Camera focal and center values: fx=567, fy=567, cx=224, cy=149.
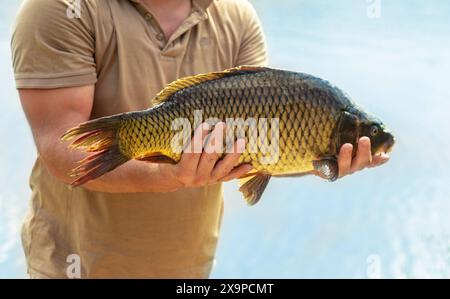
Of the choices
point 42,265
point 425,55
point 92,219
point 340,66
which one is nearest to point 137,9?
point 92,219

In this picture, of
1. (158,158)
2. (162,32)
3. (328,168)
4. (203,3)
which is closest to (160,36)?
(162,32)

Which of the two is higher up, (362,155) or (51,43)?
(51,43)

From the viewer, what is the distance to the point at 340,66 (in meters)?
2.31

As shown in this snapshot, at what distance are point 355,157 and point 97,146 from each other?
16.6 inches

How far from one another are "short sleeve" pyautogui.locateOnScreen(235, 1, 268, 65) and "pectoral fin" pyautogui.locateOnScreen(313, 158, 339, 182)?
0.31 metres

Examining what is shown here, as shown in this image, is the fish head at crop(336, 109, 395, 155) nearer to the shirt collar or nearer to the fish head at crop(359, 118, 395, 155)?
the fish head at crop(359, 118, 395, 155)

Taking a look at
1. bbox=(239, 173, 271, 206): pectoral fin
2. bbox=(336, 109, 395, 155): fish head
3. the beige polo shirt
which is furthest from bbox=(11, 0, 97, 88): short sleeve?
bbox=(336, 109, 395, 155): fish head

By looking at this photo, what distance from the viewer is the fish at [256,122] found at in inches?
34.8

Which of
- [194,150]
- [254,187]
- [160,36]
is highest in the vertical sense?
[160,36]

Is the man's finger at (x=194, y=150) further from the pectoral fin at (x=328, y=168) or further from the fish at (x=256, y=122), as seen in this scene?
the pectoral fin at (x=328, y=168)

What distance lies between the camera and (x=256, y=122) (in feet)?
3.00

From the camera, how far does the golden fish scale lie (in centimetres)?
89

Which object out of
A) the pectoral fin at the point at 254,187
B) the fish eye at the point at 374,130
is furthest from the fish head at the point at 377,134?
the pectoral fin at the point at 254,187

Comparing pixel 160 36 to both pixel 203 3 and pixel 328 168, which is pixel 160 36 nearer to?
pixel 203 3
